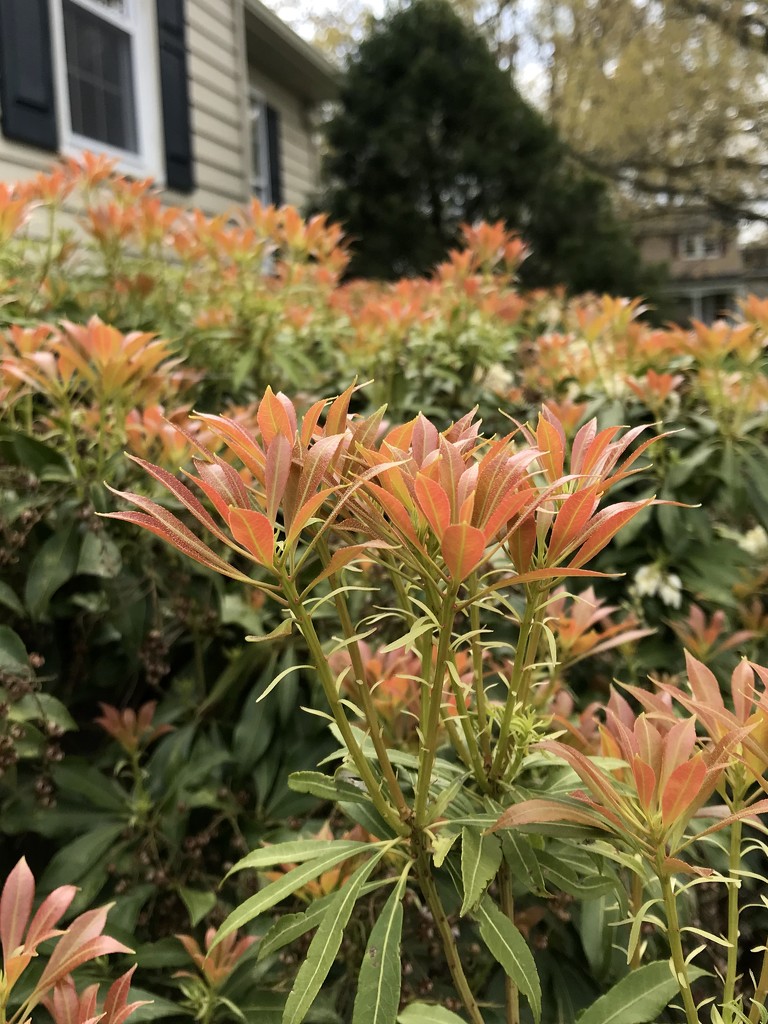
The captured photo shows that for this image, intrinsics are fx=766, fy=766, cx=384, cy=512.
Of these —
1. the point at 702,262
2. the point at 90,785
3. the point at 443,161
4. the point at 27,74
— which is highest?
the point at 702,262

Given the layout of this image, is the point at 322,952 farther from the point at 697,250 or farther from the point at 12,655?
the point at 697,250

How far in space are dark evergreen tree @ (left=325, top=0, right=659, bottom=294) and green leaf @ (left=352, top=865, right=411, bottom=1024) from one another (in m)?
7.75

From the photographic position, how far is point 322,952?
72cm

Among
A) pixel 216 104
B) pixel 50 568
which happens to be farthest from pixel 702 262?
pixel 50 568

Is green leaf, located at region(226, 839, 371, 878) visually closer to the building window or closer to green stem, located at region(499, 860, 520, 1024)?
green stem, located at region(499, 860, 520, 1024)

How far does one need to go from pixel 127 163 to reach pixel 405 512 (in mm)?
5956

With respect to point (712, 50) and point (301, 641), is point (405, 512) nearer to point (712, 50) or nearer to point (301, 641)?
point (301, 641)

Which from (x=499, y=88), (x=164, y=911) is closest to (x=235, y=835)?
(x=164, y=911)

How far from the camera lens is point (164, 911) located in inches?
55.4

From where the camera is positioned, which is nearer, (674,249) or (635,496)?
(635,496)

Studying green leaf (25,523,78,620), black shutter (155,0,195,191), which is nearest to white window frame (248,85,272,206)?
black shutter (155,0,195,191)

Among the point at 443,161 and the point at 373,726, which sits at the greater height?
the point at 443,161

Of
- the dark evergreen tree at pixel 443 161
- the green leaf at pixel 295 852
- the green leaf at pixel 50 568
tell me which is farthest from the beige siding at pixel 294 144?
the green leaf at pixel 295 852

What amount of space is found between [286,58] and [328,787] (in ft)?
30.9
